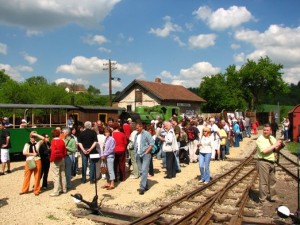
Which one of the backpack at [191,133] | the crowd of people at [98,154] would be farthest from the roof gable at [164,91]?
the crowd of people at [98,154]

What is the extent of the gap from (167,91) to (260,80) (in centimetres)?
2898

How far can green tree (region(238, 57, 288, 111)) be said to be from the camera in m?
70.2

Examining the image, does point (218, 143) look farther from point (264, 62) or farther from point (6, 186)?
point (264, 62)

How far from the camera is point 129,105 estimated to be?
1907 inches

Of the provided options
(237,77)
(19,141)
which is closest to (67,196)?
(19,141)

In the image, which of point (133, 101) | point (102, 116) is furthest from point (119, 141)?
point (133, 101)

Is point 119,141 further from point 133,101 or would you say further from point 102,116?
point 133,101

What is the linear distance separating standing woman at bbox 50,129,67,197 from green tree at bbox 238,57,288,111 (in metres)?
64.2

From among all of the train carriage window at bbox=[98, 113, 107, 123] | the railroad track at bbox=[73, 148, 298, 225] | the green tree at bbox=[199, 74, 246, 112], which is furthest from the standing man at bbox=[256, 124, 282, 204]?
the green tree at bbox=[199, 74, 246, 112]

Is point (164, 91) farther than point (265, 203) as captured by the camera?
Yes

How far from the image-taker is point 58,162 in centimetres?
964

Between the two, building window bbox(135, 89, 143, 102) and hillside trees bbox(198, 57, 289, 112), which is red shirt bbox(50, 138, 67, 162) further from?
hillside trees bbox(198, 57, 289, 112)

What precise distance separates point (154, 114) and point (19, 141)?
10.8 m

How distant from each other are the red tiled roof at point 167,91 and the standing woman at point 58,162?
35.7 meters
